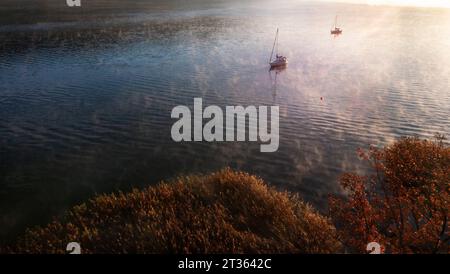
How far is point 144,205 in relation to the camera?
960 inches

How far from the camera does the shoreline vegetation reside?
1967 centimetres

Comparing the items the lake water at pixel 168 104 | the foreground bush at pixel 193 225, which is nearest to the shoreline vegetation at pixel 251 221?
the foreground bush at pixel 193 225

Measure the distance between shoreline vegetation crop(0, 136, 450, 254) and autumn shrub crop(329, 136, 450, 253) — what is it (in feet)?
0.30

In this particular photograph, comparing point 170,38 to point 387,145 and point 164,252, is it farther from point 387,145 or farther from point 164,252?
point 164,252

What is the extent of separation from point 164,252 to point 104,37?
10136 cm

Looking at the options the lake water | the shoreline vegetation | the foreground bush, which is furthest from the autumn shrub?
the foreground bush

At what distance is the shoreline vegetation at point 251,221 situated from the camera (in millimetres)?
19672

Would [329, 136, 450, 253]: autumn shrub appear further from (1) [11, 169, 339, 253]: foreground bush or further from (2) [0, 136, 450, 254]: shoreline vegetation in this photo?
(1) [11, 169, 339, 253]: foreground bush

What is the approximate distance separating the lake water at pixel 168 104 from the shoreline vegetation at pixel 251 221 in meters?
4.08

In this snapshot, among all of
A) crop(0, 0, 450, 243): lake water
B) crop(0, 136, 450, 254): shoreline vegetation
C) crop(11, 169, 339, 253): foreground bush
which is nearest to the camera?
crop(11, 169, 339, 253): foreground bush

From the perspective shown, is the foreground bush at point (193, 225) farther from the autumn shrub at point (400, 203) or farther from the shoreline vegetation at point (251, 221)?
the autumn shrub at point (400, 203)

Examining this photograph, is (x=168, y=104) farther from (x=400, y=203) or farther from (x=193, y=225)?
(x=400, y=203)

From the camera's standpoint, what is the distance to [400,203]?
88.4 ft

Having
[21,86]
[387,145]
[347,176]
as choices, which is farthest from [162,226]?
[21,86]
